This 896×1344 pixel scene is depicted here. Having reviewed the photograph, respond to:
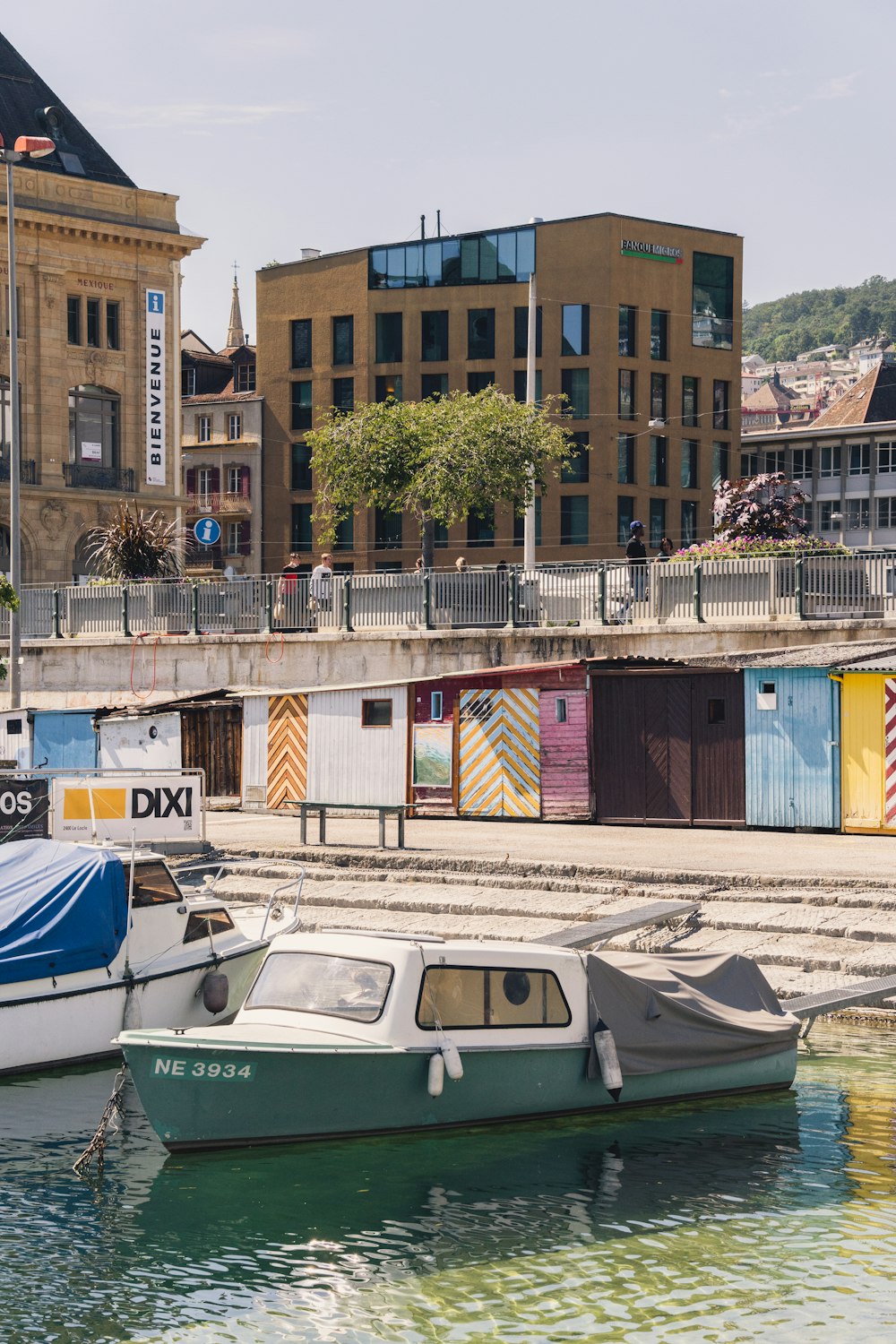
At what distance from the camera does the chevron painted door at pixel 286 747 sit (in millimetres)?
32062

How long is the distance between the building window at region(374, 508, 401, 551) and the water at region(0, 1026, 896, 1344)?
7124 cm

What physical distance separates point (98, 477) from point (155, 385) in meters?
4.42

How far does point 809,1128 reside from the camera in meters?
14.8

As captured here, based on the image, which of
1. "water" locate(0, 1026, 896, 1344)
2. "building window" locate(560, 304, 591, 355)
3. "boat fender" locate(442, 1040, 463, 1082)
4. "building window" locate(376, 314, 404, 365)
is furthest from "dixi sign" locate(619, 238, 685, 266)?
"boat fender" locate(442, 1040, 463, 1082)

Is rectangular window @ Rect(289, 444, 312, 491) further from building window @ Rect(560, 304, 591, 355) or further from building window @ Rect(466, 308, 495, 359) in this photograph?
building window @ Rect(560, 304, 591, 355)

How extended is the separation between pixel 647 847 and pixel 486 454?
24.1 m

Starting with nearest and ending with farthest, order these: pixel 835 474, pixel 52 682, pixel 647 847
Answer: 1. pixel 647 847
2. pixel 52 682
3. pixel 835 474

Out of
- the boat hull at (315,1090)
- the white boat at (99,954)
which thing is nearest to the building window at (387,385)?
the white boat at (99,954)

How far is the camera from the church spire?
123 metres

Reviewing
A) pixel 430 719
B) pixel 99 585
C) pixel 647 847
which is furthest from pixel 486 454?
pixel 647 847

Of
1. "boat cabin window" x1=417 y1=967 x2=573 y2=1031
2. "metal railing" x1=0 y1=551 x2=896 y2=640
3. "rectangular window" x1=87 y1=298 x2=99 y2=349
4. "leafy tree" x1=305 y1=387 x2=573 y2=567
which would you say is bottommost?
"boat cabin window" x1=417 y1=967 x2=573 y2=1031

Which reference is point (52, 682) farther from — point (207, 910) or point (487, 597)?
point (207, 910)

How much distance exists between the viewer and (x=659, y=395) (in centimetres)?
8600

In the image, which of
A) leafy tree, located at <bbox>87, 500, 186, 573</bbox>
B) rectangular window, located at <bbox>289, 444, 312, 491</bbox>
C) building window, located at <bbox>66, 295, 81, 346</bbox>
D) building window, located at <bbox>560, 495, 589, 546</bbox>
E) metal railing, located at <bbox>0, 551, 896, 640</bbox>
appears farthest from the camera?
rectangular window, located at <bbox>289, 444, 312, 491</bbox>
